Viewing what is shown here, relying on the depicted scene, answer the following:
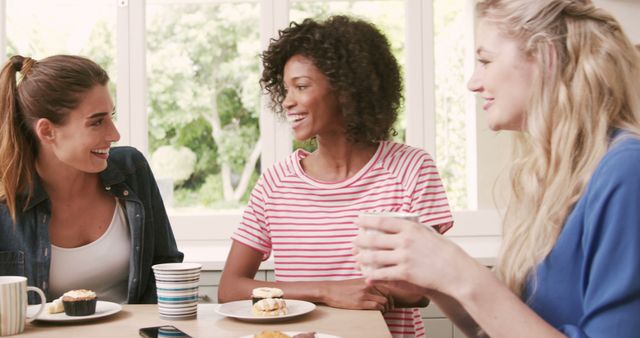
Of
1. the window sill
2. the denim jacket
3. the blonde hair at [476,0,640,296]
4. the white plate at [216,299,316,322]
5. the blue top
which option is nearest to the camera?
the blue top

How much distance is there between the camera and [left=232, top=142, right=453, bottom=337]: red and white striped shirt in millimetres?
1985

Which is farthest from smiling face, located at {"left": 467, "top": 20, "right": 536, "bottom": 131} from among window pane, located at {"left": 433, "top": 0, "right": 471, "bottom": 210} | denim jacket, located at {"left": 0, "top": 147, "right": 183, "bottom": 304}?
window pane, located at {"left": 433, "top": 0, "right": 471, "bottom": 210}

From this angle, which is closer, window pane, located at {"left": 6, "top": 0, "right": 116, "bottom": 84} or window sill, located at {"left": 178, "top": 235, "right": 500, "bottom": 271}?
window sill, located at {"left": 178, "top": 235, "right": 500, "bottom": 271}

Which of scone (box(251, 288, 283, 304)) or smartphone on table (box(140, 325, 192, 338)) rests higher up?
scone (box(251, 288, 283, 304))

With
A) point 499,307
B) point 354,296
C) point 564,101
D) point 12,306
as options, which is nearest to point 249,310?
point 354,296

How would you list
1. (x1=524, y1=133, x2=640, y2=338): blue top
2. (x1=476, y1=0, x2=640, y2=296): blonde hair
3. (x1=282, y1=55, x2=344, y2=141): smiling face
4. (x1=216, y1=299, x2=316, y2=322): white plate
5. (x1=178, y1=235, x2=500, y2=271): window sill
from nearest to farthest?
(x1=524, y1=133, x2=640, y2=338): blue top < (x1=476, y1=0, x2=640, y2=296): blonde hair < (x1=216, y1=299, x2=316, y2=322): white plate < (x1=282, y1=55, x2=344, y2=141): smiling face < (x1=178, y1=235, x2=500, y2=271): window sill

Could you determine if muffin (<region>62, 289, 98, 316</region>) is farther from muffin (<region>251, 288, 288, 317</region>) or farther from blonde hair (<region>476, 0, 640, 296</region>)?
blonde hair (<region>476, 0, 640, 296</region>)

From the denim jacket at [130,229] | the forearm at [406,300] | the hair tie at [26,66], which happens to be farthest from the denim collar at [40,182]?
the forearm at [406,300]

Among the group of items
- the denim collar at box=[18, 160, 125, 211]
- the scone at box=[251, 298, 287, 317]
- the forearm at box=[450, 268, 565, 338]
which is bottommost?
the scone at box=[251, 298, 287, 317]

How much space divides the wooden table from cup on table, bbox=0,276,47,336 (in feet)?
0.09

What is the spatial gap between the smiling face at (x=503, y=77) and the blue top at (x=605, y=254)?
185 mm

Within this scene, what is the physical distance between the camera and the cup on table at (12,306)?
58.2 inches

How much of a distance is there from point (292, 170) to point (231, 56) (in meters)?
3.90

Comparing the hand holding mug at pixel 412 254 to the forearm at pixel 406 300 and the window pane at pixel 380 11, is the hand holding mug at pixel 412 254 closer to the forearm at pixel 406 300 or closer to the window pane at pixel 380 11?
the forearm at pixel 406 300
